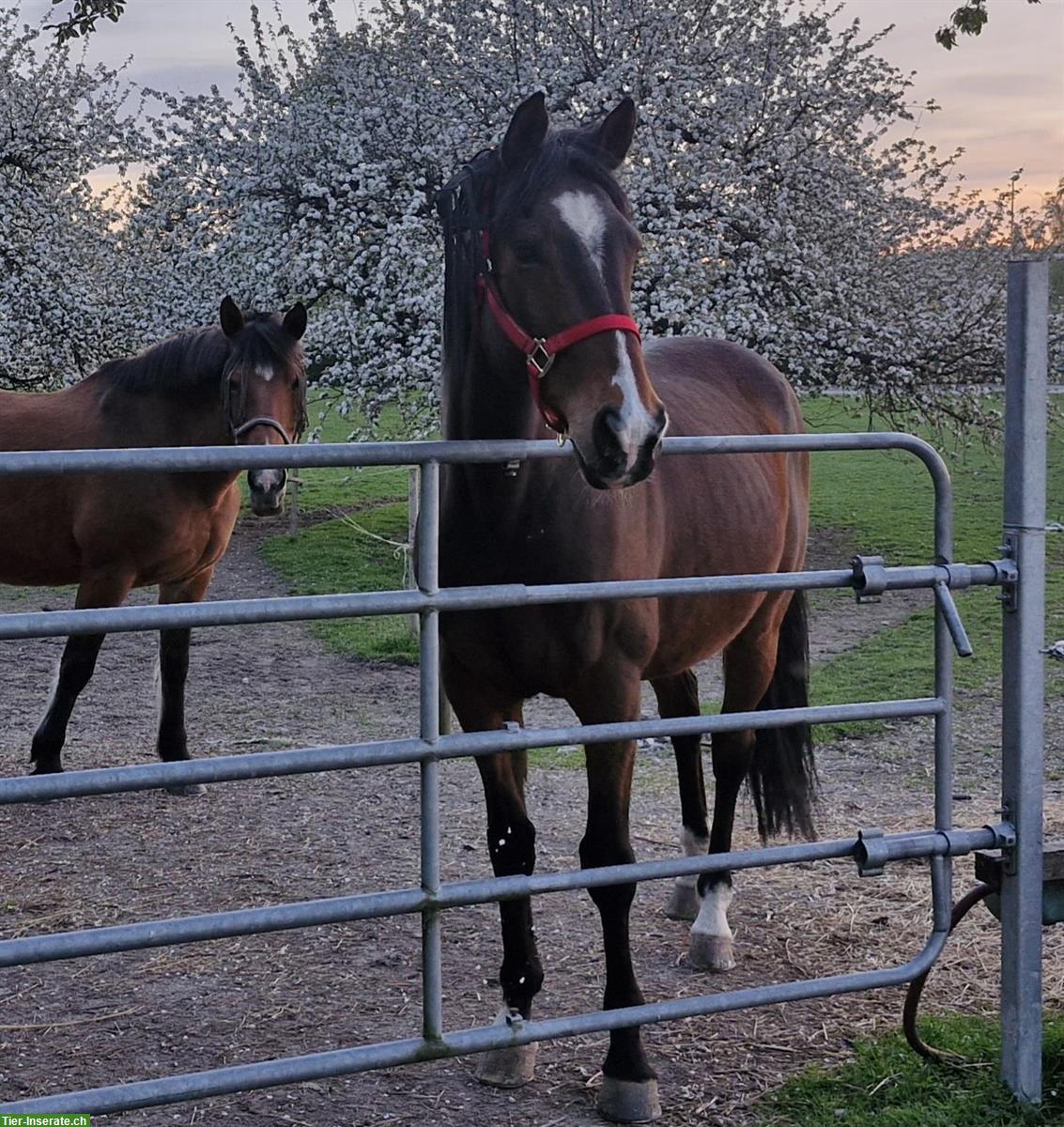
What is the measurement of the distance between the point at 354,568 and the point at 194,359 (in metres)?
6.43

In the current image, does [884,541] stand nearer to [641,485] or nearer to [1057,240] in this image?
[1057,240]

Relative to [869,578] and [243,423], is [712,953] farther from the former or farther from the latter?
[243,423]

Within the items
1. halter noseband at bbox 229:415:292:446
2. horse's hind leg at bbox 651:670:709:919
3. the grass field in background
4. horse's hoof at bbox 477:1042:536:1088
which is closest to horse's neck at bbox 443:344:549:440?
horse's hoof at bbox 477:1042:536:1088

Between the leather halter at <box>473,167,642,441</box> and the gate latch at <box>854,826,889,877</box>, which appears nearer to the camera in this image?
the leather halter at <box>473,167,642,441</box>

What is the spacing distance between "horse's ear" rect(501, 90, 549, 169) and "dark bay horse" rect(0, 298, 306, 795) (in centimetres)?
283

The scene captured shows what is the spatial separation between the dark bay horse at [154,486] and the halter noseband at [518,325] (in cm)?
269

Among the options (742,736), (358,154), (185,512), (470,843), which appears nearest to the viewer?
(742,736)

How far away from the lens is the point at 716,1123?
8.86ft

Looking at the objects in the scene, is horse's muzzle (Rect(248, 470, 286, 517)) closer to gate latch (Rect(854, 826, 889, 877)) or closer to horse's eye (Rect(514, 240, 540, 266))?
horse's eye (Rect(514, 240, 540, 266))

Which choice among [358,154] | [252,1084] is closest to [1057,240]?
[358,154]

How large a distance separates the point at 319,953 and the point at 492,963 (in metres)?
0.52

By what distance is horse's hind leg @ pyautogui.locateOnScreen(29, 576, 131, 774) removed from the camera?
5461 mm

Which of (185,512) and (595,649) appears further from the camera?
(185,512)

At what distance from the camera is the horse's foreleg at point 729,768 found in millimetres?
3654
